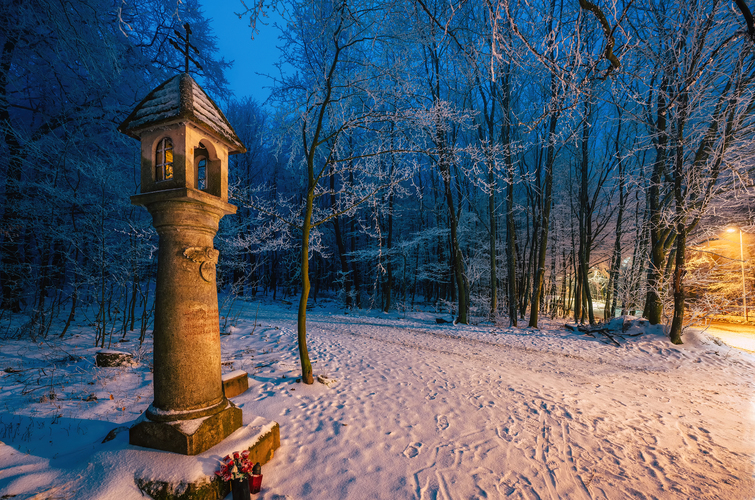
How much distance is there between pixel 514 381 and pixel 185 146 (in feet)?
19.5

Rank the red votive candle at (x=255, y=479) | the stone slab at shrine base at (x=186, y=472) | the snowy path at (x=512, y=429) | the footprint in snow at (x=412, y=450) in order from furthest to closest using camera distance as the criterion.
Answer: the footprint in snow at (x=412, y=450)
the snowy path at (x=512, y=429)
the red votive candle at (x=255, y=479)
the stone slab at shrine base at (x=186, y=472)

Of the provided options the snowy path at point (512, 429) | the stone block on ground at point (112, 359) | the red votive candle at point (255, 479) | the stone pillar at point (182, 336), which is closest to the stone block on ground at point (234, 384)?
the snowy path at point (512, 429)

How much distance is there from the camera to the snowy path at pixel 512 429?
2670mm

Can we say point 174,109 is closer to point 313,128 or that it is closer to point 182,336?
point 182,336

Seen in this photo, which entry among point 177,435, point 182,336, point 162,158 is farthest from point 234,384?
point 162,158

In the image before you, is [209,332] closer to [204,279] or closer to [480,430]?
[204,279]

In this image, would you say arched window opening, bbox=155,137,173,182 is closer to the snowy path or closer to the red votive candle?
the red votive candle

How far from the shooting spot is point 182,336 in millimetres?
2510

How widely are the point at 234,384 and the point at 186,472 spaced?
2140 millimetres

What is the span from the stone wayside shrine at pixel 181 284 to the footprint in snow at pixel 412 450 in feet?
4.61

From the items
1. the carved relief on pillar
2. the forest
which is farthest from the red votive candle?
the forest

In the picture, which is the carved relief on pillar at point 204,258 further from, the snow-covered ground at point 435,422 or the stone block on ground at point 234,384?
A: the stone block on ground at point 234,384

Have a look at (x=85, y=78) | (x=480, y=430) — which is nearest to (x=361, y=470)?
(x=480, y=430)

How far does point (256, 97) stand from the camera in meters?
21.5
